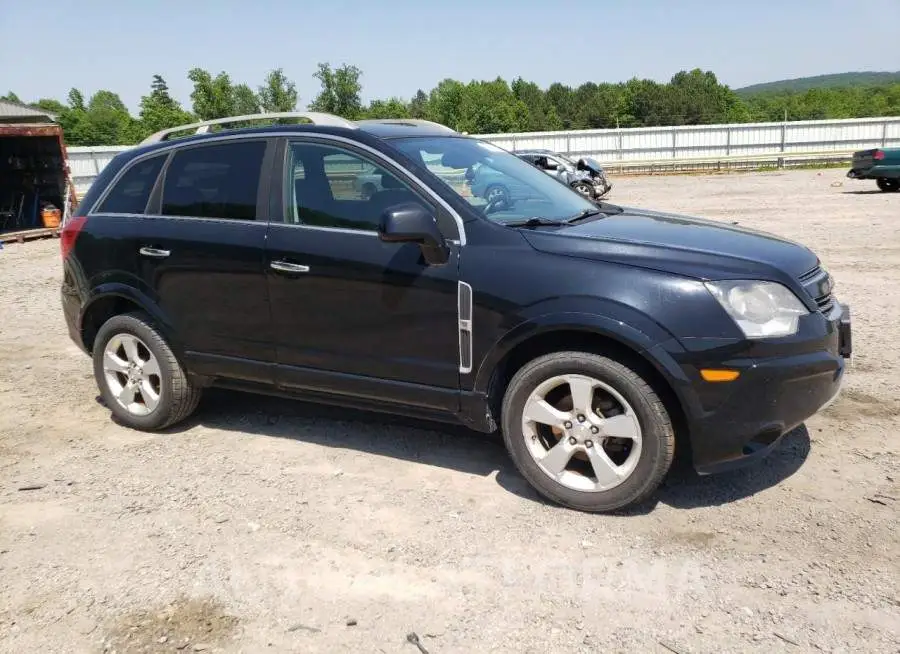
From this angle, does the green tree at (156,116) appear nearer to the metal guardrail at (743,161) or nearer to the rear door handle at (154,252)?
the metal guardrail at (743,161)

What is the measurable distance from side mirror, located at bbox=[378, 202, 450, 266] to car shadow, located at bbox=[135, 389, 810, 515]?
4.19ft

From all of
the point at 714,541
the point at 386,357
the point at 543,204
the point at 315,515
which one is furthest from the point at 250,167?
the point at 714,541

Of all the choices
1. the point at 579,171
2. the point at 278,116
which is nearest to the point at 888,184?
the point at 579,171

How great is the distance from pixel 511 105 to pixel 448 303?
9003 centimetres

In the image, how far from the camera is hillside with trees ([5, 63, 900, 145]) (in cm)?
5981

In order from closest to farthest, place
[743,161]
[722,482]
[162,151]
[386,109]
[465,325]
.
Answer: [465,325] < [722,482] < [162,151] < [743,161] < [386,109]

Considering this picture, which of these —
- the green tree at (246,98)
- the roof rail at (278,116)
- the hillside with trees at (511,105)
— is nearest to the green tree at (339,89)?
the hillside with trees at (511,105)

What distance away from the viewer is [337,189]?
13.6ft

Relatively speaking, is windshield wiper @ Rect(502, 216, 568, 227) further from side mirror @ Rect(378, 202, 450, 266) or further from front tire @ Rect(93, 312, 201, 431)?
front tire @ Rect(93, 312, 201, 431)

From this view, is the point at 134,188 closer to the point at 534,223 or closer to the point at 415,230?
the point at 415,230

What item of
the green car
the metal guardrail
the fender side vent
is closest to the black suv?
the fender side vent

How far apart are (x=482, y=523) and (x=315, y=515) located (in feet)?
2.79

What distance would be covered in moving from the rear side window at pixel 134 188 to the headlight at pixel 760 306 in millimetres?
3517

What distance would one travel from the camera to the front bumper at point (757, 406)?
3242 mm
